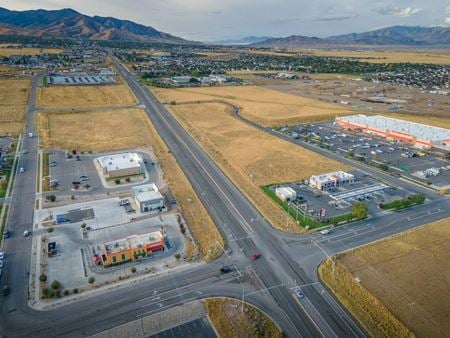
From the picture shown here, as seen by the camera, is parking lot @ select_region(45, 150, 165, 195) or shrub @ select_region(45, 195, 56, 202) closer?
shrub @ select_region(45, 195, 56, 202)

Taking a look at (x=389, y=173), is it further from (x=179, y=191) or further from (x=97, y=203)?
(x=97, y=203)

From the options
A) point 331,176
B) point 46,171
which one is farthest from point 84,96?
point 331,176

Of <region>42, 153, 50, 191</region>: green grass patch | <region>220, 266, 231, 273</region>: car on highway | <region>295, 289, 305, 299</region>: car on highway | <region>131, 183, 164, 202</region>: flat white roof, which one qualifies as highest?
<region>131, 183, 164, 202</region>: flat white roof

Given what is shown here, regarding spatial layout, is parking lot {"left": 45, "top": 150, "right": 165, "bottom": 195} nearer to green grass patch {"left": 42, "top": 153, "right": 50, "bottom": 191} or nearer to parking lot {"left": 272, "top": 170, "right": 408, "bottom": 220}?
green grass patch {"left": 42, "top": 153, "right": 50, "bottom": 191}

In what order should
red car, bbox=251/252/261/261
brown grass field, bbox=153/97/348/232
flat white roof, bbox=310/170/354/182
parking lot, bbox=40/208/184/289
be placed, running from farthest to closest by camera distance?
flat white roof, bbox=310/170/354/182
brown grass field, bbox=153/97/348/232
red car, bbox=251/252/261/261
parking lot, bbox=40/208/184/289

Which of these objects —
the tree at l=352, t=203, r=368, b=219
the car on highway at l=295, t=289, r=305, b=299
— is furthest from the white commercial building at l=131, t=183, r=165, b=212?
the tree at l=352, t=203, r=368, b=219

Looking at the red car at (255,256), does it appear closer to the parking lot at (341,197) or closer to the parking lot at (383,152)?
the parking lot at (341,197)
